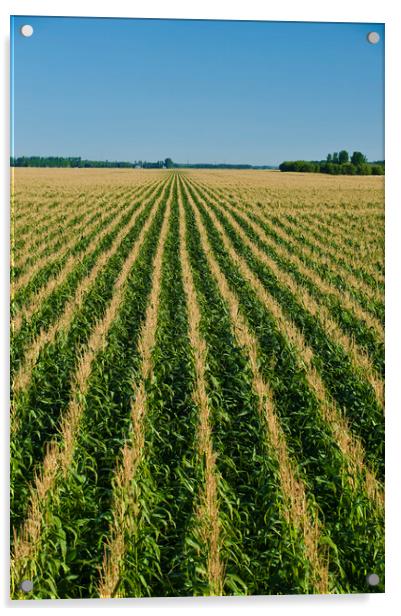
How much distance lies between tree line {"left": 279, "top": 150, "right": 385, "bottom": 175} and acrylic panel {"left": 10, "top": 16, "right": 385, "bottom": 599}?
18mm

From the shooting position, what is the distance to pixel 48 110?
479 centimetres

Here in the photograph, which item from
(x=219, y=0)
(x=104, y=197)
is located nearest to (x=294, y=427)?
(x=104, y=197)

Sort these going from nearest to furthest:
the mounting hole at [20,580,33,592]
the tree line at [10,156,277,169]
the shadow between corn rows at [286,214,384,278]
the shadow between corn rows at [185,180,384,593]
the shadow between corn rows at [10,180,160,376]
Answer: the mounting hole at [20,580,33,592], the shadow between corn rows at [185,180,384,593], the tree line at [10,156,277,169], the shadow between corn rows at [10,180,160,376], the shadow between corn rows at [286,214,384,278]

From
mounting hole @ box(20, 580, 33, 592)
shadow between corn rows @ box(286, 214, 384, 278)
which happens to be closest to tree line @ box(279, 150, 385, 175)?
shadow between corn rows @ box(286, 214, 384, 278)

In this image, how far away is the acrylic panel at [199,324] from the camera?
408 cm

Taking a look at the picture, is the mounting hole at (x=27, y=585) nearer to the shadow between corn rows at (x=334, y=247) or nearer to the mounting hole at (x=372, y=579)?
the mounting hole at (x=372, y=579)

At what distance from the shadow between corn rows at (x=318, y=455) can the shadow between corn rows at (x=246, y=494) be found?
0.76 ft

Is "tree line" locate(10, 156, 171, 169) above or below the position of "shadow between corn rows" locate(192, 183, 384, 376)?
above

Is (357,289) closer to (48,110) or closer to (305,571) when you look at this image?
(305,571)

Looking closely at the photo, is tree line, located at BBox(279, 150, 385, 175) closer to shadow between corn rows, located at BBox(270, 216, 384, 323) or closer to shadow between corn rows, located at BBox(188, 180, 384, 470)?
shadow between corn rows, located at BBox(270, 216, 384, 323)

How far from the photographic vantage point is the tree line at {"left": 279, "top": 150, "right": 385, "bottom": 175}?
5.04 meters

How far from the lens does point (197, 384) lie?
5.37 metres

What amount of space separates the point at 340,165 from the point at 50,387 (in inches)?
120
